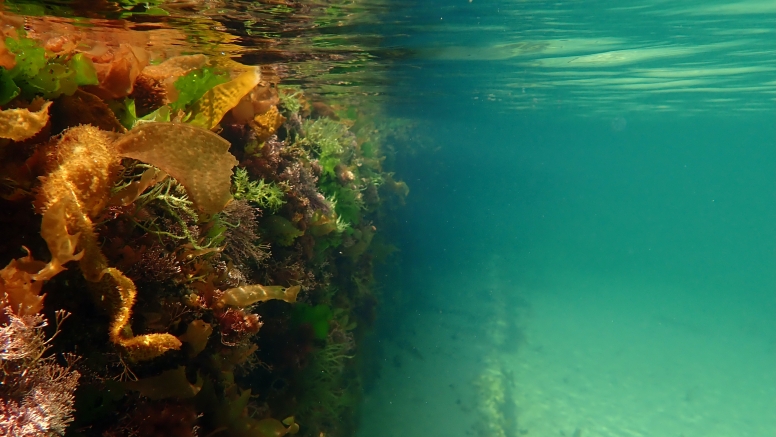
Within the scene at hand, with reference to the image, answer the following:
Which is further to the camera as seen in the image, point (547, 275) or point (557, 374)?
point (547, 275)

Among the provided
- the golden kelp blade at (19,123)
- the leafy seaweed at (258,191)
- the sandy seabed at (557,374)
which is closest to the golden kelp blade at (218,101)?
the leafy seaweed at (258,191)

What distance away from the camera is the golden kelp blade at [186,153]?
2678mm

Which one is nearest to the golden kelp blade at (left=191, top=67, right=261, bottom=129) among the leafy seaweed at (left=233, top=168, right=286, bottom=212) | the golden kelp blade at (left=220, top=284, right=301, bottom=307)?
the leafy seaweed at (left=233, top=168, right=286, bottom=212)

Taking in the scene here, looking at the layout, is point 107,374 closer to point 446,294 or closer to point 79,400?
point 79,400

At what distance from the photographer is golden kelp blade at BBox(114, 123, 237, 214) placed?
8.79 feet

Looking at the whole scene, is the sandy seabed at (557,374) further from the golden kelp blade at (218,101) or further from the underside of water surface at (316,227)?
the golden kelp blade at (218,101)

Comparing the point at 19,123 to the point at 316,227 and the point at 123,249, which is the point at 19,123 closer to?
the point at 123,249

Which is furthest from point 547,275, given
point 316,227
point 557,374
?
point 316,227

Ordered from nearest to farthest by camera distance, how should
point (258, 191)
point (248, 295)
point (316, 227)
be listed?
point (248, 295)
point (258, 191)
point (316, 227)

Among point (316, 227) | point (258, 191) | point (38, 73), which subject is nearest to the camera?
point (38, 73)

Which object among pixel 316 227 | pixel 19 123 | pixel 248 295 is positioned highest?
pixel 19 123

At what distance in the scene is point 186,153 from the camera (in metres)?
2.71

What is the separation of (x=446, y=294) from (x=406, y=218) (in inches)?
180

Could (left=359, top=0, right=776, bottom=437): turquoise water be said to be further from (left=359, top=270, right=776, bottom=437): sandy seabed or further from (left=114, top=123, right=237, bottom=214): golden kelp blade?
(left=114, top=123, right=237, bottom=214): golden kelp blade
